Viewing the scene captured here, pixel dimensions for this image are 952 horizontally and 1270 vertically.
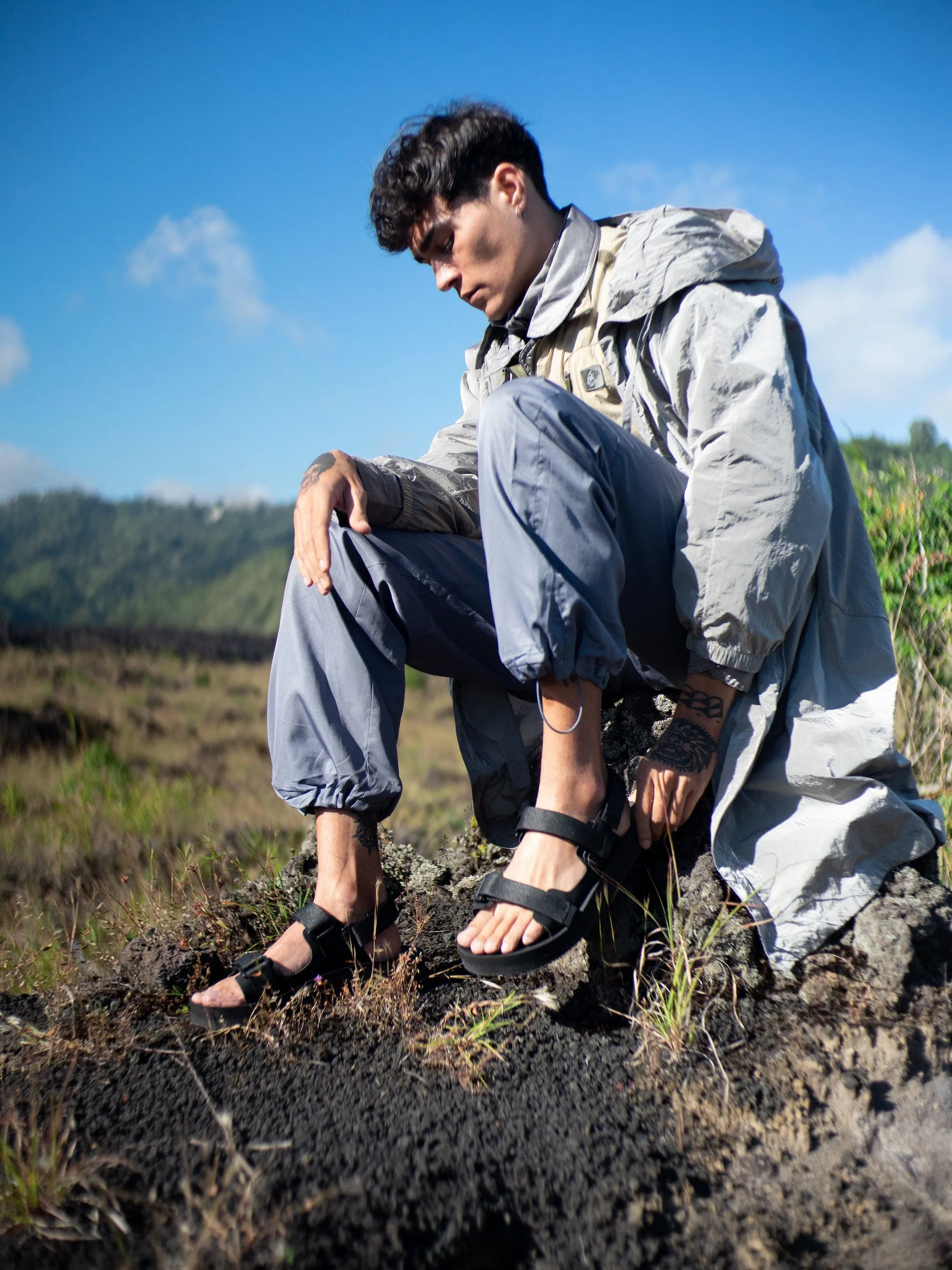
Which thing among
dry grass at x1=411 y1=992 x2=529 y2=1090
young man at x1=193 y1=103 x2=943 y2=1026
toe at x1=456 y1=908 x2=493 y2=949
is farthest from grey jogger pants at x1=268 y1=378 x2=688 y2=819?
dry grass at x1=411 y1=992 x2=529 y2=1090

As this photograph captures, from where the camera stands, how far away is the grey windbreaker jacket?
1.59 m

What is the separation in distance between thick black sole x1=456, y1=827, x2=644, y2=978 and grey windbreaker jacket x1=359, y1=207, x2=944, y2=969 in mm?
262

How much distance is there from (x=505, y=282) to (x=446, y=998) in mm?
1641

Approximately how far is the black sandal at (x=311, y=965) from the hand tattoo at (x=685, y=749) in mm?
668

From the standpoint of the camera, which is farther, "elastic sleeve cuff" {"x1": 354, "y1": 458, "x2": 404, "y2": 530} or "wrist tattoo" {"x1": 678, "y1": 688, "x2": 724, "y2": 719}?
"elastic sleeve cuff" {"x1": 354, "y1": 458, "x2": 404, "y2": 530}

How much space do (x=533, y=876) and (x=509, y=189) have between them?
1.61 m

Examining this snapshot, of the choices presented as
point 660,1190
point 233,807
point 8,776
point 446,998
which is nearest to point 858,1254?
point 660,1190

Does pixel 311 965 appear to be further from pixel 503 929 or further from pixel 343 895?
pixel 503 929

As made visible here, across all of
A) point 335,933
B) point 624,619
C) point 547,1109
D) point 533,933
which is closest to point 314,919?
point 335,933

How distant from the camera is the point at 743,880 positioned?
5.40 feet

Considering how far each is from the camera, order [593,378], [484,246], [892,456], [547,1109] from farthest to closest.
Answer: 1. [892,456]
2. [484,246]
3. [593,378]
4. [547,1109]

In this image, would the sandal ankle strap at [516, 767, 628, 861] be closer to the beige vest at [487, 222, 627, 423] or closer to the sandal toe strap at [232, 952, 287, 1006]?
the sandal toe strap at [232, 952, 287, 1006]

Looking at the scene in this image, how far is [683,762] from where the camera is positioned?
1.65 m

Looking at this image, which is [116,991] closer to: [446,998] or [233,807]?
[446,998]
